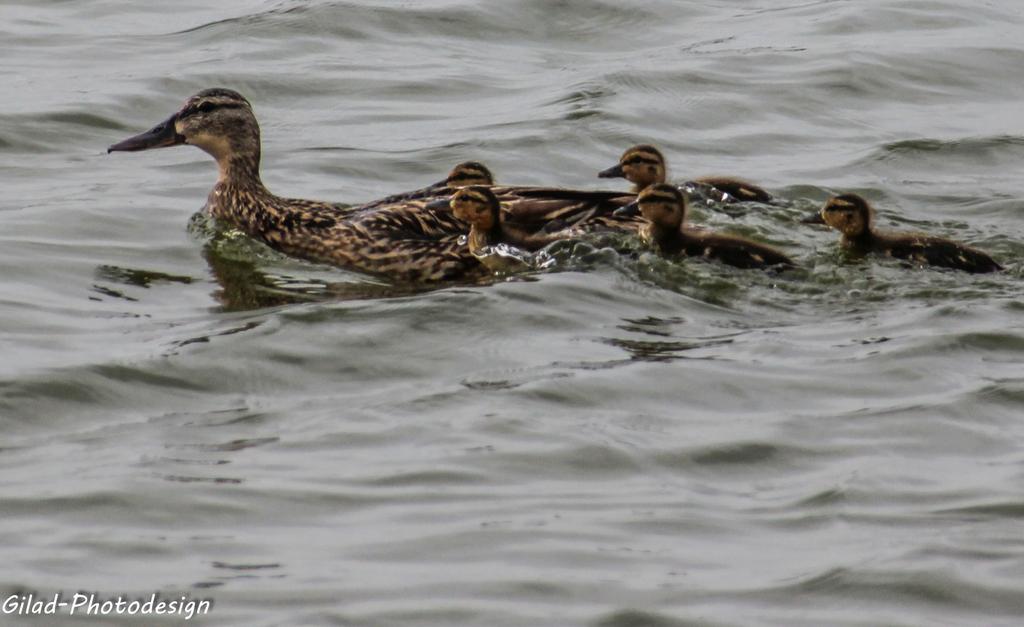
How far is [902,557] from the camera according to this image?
535 cm

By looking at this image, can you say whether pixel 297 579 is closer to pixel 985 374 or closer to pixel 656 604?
pixel 656 604

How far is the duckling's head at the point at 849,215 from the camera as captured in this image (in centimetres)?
820

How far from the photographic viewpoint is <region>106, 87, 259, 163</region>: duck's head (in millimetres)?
9180

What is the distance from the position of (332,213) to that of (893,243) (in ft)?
7.89

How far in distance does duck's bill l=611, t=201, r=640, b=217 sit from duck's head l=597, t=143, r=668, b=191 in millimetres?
729

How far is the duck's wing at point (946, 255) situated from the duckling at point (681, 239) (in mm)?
481

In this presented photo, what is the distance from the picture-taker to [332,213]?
8.69 metres

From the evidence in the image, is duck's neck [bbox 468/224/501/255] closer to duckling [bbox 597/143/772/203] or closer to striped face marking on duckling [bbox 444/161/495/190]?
striped face marking on duckling [bbox 444/161/495/190]

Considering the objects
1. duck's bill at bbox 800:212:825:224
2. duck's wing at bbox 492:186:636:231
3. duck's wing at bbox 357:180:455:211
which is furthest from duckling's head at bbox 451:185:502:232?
duck's bill at bbox 800:212:825:224

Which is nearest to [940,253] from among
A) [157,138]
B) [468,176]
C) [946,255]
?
[946,255]

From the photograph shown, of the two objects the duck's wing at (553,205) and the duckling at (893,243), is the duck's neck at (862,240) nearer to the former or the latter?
the duckling at (893,243)

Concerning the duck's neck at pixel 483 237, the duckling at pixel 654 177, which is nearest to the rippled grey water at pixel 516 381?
the duckling at pixel 654 177

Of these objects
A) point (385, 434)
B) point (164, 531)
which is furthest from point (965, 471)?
point (164, 531)

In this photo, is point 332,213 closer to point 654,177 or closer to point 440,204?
point 440,204
